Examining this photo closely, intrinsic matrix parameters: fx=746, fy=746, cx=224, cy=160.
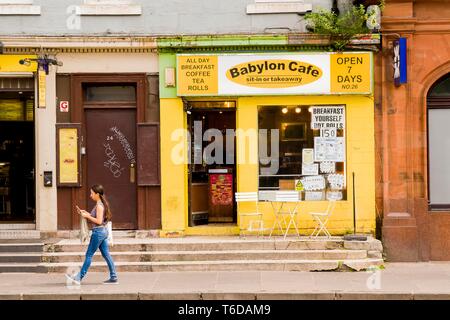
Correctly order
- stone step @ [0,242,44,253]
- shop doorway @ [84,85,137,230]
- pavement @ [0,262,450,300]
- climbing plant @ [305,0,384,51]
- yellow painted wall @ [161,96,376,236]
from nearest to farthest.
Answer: pavement @ [0,262,450,300] → stone step @ [0,242,44,253] → climbing plant @ [305,0,384,51] → yellow painted wall @ [161,96,376,236] → shop doorway @ [84,85,137,230]

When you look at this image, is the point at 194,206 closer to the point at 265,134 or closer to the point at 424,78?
the point at 265,134

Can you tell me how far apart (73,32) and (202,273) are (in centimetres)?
560

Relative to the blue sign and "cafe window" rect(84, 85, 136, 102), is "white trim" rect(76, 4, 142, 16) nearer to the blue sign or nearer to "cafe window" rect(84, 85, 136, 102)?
"cafe window" rect(84, 85, 136, 102)

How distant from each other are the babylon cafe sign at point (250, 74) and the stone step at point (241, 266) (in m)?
3.45

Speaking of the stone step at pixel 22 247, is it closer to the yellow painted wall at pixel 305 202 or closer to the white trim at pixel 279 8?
the yellow painted wall at pixel 305 202

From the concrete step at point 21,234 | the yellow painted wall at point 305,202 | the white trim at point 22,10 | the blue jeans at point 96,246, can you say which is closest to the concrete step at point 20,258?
the concrete step at point 21,234

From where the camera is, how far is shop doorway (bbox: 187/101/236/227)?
16.0 m

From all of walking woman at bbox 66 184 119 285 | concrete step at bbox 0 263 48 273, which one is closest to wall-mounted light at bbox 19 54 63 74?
walking woman at bbox 66 184 119 285

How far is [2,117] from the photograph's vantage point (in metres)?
16.2

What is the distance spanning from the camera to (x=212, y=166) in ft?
52.8

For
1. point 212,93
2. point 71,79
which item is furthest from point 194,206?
point 71,79

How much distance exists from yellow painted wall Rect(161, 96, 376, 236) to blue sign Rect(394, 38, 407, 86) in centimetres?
78
